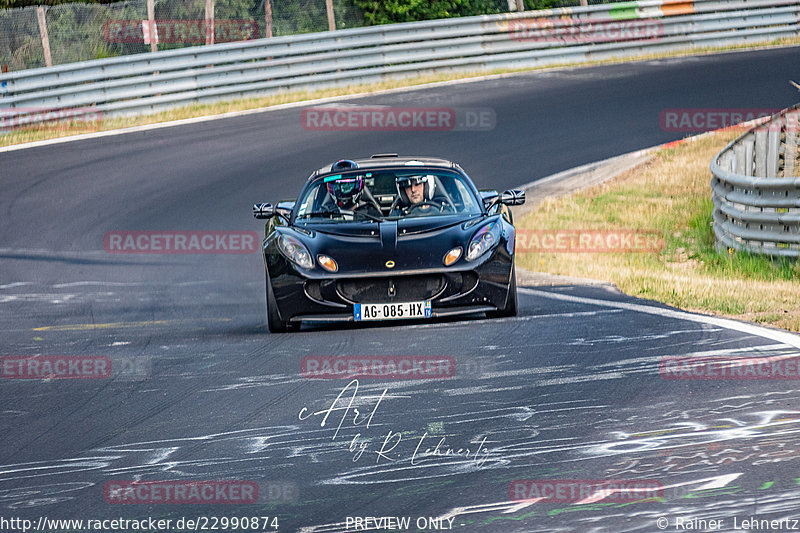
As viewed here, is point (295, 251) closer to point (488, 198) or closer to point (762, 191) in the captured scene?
point (488, 198)

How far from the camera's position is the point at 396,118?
2162 cm

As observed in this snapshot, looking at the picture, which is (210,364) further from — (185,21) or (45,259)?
(185,21)

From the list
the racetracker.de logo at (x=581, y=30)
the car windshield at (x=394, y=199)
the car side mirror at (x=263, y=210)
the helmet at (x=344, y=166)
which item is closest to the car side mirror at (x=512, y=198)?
the car windshield at (x=394, y=199)

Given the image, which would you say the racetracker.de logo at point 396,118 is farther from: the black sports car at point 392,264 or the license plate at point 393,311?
the license plate at point 393,311

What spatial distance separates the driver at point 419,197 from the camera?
387 inches

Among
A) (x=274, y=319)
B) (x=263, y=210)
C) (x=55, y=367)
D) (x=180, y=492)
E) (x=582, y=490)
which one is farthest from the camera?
(x=263, y=210)

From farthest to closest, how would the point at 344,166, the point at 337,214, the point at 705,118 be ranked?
1. the point at 705,118
2. the point at 344,166
3. the point at 337,214

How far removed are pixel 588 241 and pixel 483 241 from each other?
586cm

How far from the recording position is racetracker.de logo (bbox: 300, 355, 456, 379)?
7418 millimetres

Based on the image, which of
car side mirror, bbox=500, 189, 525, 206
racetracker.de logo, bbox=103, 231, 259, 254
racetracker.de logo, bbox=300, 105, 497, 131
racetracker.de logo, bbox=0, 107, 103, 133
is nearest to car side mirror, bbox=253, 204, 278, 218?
car side mirror, bbox=500, 189, 525, 206

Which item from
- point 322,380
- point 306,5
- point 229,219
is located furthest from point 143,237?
point 306,5

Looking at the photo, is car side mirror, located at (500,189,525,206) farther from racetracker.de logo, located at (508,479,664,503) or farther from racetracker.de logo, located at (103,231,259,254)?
racetracker.de logo, located at (103,231,259,254)

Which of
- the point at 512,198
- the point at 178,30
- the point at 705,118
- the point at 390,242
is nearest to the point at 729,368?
the point at 390,242

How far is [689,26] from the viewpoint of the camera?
27.9m
